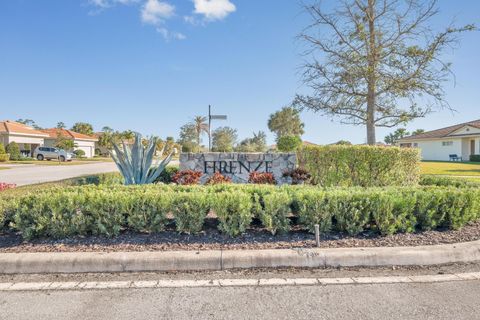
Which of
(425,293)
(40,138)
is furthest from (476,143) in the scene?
(40,138)

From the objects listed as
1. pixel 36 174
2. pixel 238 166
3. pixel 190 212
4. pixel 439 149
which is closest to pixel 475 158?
pixel 439 149

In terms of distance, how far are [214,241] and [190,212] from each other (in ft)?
1.63

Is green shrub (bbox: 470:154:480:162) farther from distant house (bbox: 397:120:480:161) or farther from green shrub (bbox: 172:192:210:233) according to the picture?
green shrub (bbox: 172:192:210:233)

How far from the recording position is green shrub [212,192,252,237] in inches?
158

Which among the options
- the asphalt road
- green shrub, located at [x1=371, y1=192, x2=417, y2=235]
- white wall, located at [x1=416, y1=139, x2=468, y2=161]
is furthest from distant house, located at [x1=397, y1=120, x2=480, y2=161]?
the asphalt road

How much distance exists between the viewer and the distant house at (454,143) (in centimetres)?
3472

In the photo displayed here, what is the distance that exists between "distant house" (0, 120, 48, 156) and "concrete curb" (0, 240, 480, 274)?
4038 centimetres

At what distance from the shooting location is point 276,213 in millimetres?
4164

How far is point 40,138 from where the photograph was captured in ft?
135

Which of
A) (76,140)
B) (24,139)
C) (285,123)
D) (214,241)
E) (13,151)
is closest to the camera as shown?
(214,241)

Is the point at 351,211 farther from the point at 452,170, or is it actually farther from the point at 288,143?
the point at 288,143

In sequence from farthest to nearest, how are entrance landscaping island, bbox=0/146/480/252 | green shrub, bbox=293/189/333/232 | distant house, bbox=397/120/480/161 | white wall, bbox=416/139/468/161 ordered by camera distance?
white wall, bbox=416/139/468/161 → distant house, bbox=397/120/480/161 → green shrub, bbox=293/189/333/232 → entrance landscaping island, bbox=0/146/480/252

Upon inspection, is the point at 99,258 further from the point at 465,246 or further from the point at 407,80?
the point at 407,80

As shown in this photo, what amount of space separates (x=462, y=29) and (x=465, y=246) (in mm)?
9128
